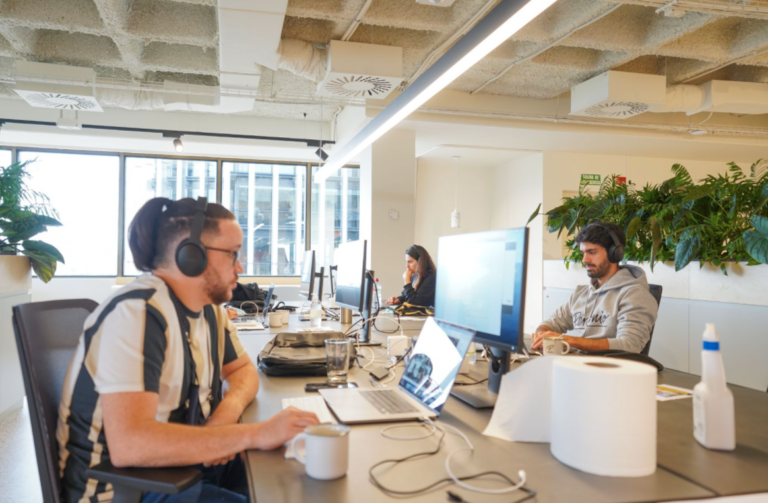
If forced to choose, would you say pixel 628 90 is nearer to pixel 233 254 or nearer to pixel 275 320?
pixel 275 320

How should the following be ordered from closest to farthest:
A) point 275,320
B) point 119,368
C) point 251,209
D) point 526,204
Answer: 1. point 119,368
2. point 275,320
3. point 526,204
4. point 251,209

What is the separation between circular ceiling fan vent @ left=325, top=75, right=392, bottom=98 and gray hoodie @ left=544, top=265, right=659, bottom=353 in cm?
249

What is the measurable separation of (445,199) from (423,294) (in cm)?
373

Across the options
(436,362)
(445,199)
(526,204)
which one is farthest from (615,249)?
(445,199)

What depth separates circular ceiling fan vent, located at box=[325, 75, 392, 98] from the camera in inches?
169

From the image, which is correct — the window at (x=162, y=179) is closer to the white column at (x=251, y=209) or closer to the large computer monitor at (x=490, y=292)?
the white column at (x=251, y=209)

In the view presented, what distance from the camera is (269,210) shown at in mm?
7711

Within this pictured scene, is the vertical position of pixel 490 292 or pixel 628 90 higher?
pixel 628 90

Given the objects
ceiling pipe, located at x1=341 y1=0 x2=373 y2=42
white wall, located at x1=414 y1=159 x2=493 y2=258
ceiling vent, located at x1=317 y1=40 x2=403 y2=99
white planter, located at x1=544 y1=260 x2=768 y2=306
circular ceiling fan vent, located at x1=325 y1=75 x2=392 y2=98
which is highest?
ceiling pipe, located at x1=341 y1=0 x2=373 y2=42

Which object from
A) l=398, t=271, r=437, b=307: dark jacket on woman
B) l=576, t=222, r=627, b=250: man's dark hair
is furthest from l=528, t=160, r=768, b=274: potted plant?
l=398, t=271, r=437, b=307: dark jacket on woman

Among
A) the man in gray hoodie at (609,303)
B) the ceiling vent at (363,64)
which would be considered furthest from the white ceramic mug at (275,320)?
the ceiling vent at (363,64)

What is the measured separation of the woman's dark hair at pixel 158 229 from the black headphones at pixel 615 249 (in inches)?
76.8

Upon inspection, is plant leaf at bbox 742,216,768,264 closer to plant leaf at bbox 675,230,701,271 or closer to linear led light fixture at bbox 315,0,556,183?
plant leaf at bbox 675,230,701,271

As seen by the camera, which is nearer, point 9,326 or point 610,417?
point 610,417
